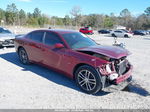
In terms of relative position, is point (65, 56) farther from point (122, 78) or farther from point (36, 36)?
point (36, 36)

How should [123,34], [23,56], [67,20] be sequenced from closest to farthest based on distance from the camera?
[23,56], [123,34], [67,20]

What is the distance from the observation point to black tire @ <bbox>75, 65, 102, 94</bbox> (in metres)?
3.73

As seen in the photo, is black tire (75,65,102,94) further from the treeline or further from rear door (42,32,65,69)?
the treeline

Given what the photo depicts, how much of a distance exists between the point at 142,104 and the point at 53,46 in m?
2.95

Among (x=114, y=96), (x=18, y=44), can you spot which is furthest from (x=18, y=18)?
(x=114, y=96)

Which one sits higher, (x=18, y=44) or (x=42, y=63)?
(x=18, y=44)

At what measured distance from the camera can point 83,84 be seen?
407 centimetres

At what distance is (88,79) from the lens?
12.9ft

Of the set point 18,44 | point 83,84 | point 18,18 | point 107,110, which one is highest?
point 18,18

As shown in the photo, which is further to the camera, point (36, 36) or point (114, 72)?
point (36, 36)

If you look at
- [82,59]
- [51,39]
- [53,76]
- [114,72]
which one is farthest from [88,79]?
[51,39]

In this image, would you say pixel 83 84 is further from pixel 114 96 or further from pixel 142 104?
pixel 142 104

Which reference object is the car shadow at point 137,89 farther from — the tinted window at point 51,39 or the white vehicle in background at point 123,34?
the white vehicle in background at point 123,34

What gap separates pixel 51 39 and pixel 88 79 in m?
1.94
